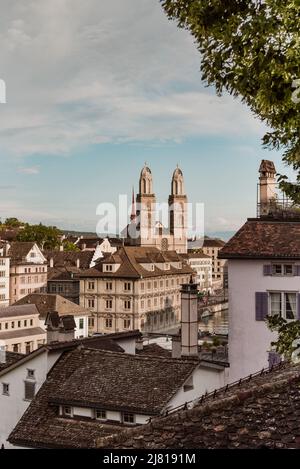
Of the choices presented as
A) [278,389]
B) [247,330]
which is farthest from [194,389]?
[278,389]

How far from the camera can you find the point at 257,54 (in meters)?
6.88

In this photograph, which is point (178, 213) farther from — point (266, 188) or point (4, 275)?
point (266, 188)

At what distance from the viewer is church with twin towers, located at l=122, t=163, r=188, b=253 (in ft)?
459

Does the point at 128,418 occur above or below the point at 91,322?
above

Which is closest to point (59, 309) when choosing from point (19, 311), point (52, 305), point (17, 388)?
point (52, 305)

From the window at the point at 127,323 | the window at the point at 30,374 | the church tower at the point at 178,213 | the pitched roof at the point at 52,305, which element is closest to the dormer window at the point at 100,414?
the window at the point at 30,374

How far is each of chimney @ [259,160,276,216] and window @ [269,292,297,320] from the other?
351 cm

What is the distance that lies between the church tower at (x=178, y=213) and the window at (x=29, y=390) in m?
133

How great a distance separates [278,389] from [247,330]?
47.3ft

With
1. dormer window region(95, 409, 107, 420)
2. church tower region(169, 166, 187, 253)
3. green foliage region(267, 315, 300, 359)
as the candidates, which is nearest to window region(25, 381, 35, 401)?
dormer window region(95, 409, 107, 420)

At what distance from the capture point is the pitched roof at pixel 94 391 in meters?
16.3

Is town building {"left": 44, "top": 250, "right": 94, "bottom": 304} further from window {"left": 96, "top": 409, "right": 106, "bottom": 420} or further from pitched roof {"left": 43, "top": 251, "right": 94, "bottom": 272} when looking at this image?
window {"left": 96, "top": 409, "right": 106, "bottom": 420}

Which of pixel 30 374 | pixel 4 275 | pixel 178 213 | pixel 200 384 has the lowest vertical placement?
pixel 200 384

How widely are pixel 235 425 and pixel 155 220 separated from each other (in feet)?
454
